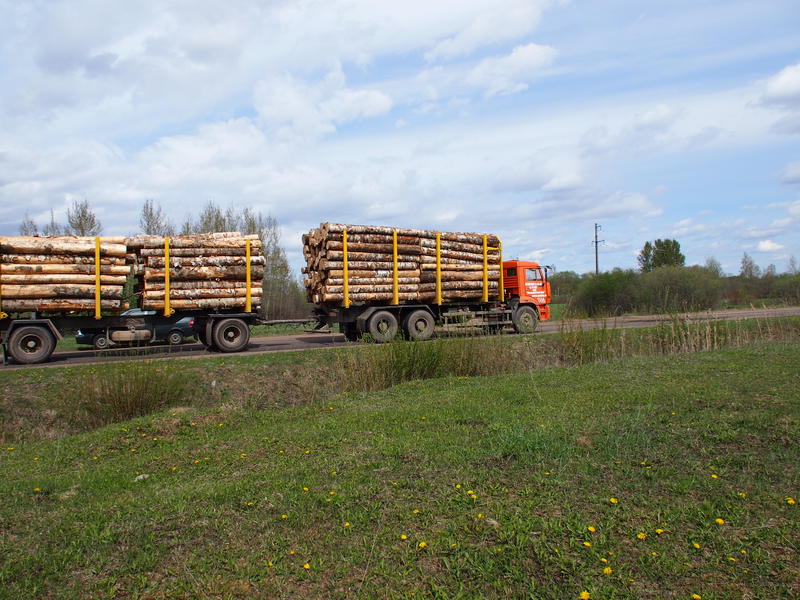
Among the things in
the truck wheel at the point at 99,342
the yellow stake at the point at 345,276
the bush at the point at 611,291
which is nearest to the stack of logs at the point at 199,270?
the yellow stake at the point at 345,276

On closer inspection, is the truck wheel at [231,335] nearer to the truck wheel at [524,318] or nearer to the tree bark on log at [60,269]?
the tree bark on log at [60,269]

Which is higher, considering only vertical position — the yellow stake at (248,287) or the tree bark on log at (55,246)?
the tree bark on log at (55,246)

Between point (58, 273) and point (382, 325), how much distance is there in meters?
8.52

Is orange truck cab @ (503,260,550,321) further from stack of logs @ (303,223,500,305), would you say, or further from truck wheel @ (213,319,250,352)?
truck wheel @ (213,319,250,352)

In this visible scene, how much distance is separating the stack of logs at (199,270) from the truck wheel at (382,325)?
3312 millimetres

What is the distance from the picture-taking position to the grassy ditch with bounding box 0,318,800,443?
945 centimetres

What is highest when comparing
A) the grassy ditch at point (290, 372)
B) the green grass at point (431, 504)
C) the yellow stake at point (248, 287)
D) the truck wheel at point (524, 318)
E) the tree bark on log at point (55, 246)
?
the tree bark on log at point (55, 246)

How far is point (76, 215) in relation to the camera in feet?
103

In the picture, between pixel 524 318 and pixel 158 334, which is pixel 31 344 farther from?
pixel 524 318

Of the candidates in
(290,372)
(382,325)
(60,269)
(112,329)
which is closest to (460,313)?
(382,325)

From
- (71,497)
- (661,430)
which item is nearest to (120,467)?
(71,497)

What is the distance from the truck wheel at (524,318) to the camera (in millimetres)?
21422

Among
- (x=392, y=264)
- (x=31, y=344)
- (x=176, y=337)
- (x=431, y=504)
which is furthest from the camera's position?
(x=176, y=337)

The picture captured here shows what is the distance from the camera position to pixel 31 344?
15.1 meters
